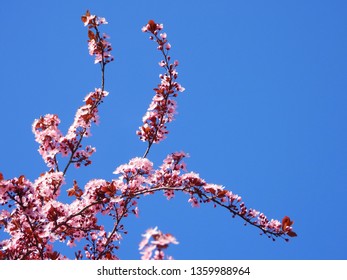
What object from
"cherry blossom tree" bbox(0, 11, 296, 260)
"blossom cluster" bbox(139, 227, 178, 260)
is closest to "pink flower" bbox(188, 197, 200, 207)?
A: "cherry blossom tree" bbox(0, 11, 296, 260)

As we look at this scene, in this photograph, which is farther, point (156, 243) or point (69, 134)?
point (69, 134)

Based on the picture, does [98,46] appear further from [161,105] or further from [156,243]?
[156,243]

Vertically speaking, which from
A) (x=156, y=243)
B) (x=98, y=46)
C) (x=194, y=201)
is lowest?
(x=156, y=243)

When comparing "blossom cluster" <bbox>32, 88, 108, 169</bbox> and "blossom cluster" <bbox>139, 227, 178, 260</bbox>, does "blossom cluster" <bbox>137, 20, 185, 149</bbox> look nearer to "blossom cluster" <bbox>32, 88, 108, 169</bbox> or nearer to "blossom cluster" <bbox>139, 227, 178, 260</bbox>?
"blossom cluster" <bbox>32, 88, 108, 169</bbox>

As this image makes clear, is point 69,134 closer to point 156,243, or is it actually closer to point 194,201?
point 194,201

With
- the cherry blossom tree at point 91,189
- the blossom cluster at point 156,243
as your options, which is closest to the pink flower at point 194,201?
the cherry blossom tree at point 91,189

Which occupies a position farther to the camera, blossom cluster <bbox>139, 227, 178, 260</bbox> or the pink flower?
the pink flower

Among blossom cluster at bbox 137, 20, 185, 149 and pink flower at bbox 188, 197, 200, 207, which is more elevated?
blossom cluster at bbox 137, 20, 185, 149

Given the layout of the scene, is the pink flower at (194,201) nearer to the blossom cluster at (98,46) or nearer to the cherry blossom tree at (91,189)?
the cherry blossom tree at (91,189)

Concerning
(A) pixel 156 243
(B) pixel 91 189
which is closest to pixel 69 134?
(B) pixel 91 189

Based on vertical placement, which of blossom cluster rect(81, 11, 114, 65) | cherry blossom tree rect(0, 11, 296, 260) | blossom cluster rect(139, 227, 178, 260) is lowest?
blossom cluster rect(139, 227, 178, 260)

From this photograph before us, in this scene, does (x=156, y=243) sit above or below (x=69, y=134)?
below

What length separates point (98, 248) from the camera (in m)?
5.93
